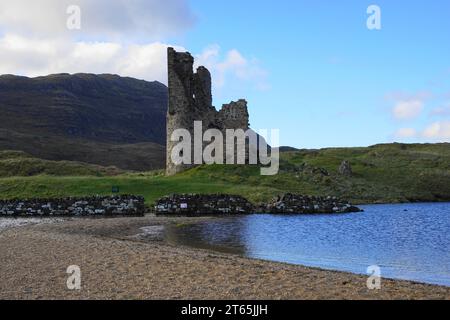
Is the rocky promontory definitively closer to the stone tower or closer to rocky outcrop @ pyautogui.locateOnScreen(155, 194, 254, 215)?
rocky outcrop @ pyautogui.locateOnScreen(155, 194, 254, 215)

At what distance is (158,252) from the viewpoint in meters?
20.7

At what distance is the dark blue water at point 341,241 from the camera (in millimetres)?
19600

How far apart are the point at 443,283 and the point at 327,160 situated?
6440cm

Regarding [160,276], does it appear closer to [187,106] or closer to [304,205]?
[304,205]

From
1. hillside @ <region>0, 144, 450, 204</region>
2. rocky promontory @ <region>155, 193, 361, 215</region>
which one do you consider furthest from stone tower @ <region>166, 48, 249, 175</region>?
rocky promontory @ <region>155, 193, 361, 215</region>

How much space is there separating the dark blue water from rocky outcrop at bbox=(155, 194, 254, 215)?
11.1 feet

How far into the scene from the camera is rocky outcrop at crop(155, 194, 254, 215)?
139ft

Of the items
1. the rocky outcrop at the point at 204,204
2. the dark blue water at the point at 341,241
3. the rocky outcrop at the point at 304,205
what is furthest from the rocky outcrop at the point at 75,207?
the rocky outcrop at the point at 304,205

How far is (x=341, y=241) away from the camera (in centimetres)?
2634

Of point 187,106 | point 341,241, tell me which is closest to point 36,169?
point 187,106
